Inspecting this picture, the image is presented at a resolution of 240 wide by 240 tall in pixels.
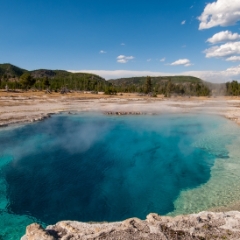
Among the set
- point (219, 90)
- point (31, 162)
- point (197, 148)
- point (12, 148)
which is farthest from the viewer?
point (219, 90)

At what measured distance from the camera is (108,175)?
1589cm

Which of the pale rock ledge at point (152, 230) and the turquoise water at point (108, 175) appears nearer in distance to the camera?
the pale rock ledge at point (152, 230)

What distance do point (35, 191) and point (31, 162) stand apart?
16.3 feet

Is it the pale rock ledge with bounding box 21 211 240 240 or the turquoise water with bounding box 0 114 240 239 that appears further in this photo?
the turquoise water with bounding box 0 114 240 239

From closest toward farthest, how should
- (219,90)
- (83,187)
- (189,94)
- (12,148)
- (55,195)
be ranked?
(55,195) → (83,187) → (12,148) → (189,94) → (219,90)

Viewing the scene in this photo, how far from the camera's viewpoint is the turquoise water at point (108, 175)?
37.4 feet

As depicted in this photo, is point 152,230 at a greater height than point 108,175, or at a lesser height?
greater

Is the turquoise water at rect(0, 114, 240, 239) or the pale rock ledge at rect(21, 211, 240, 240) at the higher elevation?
the pale rock ledge at rect(21, 211, 240, 240)

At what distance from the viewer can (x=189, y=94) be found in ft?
391

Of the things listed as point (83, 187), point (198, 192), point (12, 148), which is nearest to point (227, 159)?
point (198, 192)

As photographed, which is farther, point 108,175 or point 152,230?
point 108,175

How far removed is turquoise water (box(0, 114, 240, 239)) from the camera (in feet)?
37.4

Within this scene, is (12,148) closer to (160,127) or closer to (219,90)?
(160,127)

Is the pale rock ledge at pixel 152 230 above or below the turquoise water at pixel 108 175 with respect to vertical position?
A: above
